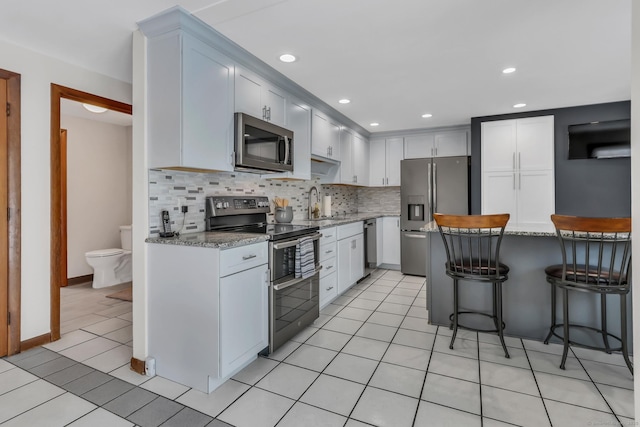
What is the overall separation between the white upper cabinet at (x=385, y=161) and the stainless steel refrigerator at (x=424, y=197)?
46 cm

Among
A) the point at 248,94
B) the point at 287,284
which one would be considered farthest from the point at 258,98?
the point at 287,284

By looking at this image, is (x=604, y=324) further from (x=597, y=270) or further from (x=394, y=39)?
(x=394, y=39)

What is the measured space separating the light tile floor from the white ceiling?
2262 millimetres

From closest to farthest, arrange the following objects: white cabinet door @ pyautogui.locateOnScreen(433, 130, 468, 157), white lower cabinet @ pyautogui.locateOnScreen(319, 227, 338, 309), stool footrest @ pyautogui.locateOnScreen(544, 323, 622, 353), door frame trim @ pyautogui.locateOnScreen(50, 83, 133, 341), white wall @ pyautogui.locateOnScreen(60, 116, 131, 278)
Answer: stool footrest @ pyautogui.locateOnScreen(544, 323, 622, 353), door frame trim @ pyautogui.locateOnScreen(50, 83, 133, 341), white lower cabinet @ pyautogui.locateOnScreen(319, 227, 338, 309), white wall @ pyautogui.locateOnScreen(60, 116, 131, 278), white cabinet door @ pyautogui.locateOnScreen(433, 130, 468, 157)

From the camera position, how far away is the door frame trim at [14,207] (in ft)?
7.86

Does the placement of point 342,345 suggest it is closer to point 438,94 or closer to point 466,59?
point 466,59

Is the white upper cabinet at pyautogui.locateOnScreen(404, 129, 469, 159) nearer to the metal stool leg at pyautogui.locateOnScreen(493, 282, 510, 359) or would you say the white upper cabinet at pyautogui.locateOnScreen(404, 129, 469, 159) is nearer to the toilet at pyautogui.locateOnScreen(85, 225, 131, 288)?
the metal stool leg at pyautogui.locateOnScreen(493, 282, 510, 359)

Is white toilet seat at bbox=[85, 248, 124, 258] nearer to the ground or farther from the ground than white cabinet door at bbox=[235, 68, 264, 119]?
nearer to the ground

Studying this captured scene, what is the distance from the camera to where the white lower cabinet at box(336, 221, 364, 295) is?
3709mm

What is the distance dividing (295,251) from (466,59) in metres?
2.06

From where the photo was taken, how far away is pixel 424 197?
4.80 m

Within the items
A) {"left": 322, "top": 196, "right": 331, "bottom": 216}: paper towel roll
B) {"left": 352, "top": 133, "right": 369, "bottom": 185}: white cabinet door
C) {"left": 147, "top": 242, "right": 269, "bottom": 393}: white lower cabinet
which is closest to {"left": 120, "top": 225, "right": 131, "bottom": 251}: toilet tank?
{"left": 322, "top": 196, "right": 331, "bottom": 216}: paper towel roll

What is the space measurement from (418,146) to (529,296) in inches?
123

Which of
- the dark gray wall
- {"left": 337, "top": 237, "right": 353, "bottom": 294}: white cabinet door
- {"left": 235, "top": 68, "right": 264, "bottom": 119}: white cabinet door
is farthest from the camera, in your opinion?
the dark gray wall
